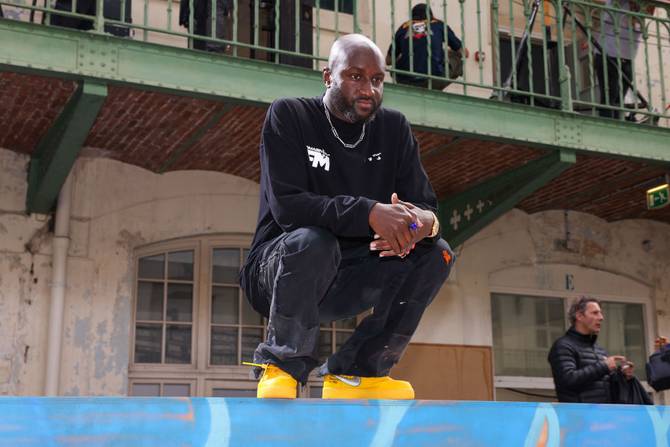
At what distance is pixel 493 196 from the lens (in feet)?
26.7

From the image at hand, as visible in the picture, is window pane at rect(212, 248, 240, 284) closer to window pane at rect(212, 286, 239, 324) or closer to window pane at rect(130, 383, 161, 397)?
window pane at rect(212, 286, 239, 324)

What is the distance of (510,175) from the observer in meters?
7.93

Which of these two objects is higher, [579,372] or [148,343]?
[148,343]

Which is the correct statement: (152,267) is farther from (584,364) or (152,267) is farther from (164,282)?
(584,364)

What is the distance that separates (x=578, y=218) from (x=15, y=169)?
5.21 m

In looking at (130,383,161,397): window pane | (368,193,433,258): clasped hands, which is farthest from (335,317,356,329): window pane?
(368,193,433,258): clasped hands

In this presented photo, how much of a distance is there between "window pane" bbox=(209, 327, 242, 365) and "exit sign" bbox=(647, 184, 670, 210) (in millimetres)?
3680

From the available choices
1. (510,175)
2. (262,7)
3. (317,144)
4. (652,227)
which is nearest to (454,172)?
(510,175)

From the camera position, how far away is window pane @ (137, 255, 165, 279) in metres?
7.93

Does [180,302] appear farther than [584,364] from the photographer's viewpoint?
Yes

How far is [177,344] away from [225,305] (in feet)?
1.65

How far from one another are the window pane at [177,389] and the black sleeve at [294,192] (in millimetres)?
4542

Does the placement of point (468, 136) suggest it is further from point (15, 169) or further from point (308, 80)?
point (15, 169)

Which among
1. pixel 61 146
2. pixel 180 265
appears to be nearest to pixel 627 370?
pixel 180 265
